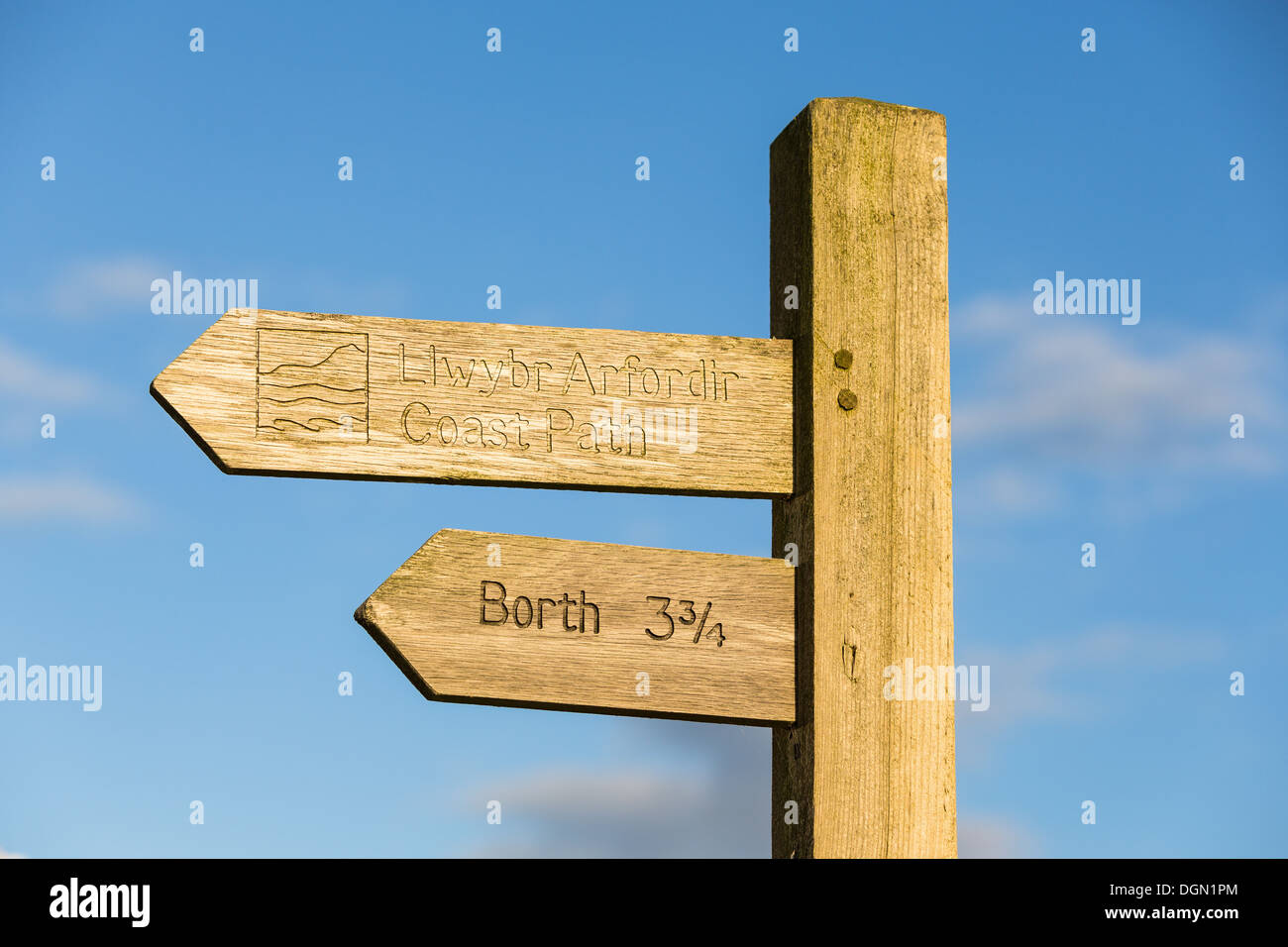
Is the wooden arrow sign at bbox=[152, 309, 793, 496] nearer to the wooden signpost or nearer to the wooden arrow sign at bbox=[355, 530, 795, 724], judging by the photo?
the wooden signpost

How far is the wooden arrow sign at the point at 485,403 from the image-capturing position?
345 centimetres

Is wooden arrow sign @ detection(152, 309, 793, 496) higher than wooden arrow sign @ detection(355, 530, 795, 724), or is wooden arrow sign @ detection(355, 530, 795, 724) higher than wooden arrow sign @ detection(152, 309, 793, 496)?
wooden arrow sign @ detection(152, 309, 793, 496)

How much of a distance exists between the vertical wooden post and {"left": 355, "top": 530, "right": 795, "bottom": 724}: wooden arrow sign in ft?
0.40

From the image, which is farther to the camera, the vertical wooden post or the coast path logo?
the vertical wooden post

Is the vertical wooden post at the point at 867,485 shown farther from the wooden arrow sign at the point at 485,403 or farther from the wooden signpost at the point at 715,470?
the wooden arrow sign at the point at 485,403

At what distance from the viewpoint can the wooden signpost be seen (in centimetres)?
346

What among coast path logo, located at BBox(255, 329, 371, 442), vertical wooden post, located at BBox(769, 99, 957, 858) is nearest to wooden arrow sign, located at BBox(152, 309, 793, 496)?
coast path logo, located at BBox(255, 329, 371, 442)

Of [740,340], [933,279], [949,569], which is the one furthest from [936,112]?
[949,569]

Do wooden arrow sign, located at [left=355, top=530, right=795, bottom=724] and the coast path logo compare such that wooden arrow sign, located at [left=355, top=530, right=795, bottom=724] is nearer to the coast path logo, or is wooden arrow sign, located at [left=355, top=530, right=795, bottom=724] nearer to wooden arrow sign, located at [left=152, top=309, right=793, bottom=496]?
wooden arrow sign, located at [left=152, top=309, right=793, bottom=496]

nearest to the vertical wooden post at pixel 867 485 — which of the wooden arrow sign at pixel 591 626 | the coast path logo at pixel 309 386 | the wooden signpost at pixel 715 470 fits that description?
the wooden signpost at pixel 715 470

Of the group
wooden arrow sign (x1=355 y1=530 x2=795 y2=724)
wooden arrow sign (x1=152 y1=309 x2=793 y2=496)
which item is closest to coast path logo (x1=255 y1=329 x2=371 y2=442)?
wooden arrow sign (x1=152 y1=309 x2=793 y2=496)
